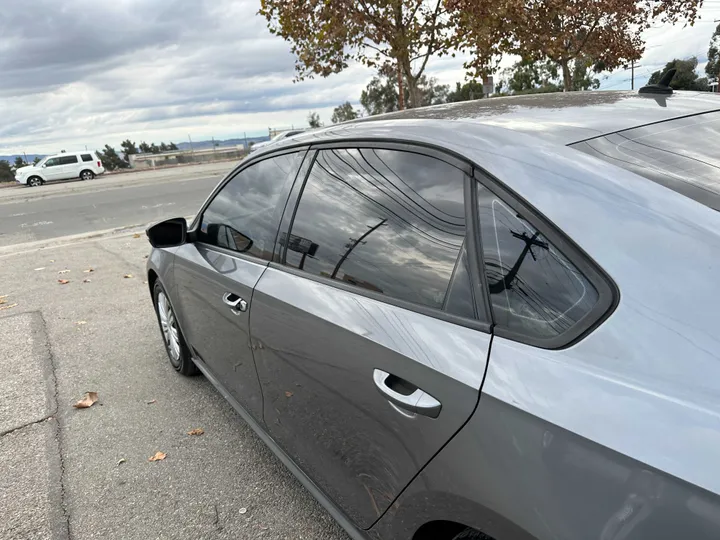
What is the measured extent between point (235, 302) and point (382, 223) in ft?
3.18

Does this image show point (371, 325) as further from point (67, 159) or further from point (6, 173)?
point (6, 173)

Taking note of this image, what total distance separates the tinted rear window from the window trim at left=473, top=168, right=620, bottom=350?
11.4 inches

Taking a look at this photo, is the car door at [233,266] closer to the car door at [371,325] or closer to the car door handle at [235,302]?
the car door handle at [235,302]

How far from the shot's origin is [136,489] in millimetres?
2713

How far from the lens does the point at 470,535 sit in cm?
133

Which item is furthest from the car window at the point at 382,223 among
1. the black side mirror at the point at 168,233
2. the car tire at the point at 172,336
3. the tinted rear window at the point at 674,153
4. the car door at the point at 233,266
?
the car tire at the point at 172,336

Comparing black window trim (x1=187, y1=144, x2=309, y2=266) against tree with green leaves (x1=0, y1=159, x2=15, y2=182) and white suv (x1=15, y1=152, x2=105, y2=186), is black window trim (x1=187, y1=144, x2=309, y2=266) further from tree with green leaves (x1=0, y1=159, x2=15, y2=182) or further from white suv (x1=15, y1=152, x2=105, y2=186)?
tree with green leaves (x1=0, y1=159, x2=15, y2=182)

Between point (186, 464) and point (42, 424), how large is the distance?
1.23m

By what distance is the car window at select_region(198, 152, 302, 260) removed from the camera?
243 cm

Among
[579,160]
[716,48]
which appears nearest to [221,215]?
[579,160]

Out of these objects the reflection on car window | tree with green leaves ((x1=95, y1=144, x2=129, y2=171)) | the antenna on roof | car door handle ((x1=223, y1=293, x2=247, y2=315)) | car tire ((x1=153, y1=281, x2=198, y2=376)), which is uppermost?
the antenna on roof

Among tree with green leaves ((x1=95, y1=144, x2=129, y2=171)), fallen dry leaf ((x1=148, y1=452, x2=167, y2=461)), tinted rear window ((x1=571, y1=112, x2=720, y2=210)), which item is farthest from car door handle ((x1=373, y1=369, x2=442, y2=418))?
tree with green leaves ((x1=95, y1=144, x2=129, y2=171))

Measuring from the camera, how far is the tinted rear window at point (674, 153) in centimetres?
135

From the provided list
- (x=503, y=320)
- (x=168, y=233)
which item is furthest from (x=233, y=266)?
(x=503, y=320)
